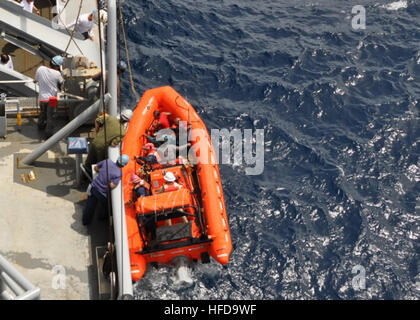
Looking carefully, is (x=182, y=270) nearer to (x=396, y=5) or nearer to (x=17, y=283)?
(x=17, y=283)

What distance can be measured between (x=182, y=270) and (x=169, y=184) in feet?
6.45

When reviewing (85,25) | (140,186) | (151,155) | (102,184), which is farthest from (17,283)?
(85,25)

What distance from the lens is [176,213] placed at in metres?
13.0

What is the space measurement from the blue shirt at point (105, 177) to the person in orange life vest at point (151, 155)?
11.2ft

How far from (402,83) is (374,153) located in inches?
167

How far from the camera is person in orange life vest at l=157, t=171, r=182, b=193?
45.2ft

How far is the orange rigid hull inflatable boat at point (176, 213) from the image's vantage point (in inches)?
511

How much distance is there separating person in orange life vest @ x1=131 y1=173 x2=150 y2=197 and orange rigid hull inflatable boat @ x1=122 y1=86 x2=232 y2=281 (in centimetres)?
7

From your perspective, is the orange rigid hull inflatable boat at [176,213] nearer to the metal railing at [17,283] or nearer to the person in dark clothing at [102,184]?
the person in dark clothing at [102,184]

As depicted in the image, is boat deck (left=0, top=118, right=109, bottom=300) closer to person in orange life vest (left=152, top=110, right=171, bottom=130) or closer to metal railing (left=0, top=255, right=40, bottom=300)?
metal railing (left=0, top=255, right=40, bottom=300)

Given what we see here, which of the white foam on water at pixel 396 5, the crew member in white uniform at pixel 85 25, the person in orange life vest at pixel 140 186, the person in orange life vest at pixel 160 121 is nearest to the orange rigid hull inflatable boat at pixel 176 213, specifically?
the person in orange life vest at pixel 140 186

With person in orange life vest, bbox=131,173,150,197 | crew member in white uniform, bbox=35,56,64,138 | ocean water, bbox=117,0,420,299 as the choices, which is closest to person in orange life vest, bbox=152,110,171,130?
ocean water, bbox=117,0,420,299

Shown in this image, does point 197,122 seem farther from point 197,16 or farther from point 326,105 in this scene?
point 197,16
